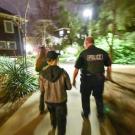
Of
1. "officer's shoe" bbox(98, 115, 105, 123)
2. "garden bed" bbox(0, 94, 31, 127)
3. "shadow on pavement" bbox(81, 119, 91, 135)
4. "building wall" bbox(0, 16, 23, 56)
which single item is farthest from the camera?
"building wall" bbox(0, 16, 23, 56)

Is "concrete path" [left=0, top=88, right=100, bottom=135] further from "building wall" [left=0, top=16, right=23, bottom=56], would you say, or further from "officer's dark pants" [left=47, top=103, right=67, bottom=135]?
"building wall" [left=0, top=16, right=23, bottom=56]

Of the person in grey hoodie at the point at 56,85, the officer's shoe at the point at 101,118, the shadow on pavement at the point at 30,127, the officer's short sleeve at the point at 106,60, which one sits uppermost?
the officer's short sleeve at the point at 106,60

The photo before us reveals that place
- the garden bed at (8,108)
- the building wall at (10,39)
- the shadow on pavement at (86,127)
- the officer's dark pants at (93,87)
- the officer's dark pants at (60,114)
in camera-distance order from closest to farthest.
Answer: the officer's dark pants at (60,114) < the shadow on pavement at (86,127) < the officer's dark pants at (93,87) < the garden bed at (8,108) < the building wall at (10,39)

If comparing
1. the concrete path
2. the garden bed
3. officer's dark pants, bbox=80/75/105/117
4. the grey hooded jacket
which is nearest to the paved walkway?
the concrete path

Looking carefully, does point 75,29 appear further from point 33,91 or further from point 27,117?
point 27,117

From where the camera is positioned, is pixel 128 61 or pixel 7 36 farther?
pixel 7 36

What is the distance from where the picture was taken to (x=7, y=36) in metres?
35.4

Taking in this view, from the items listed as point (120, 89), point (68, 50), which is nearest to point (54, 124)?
point (120, 89)

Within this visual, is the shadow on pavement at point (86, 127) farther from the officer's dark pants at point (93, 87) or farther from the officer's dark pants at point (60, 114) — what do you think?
the officer's dark pants at point (60, 114)

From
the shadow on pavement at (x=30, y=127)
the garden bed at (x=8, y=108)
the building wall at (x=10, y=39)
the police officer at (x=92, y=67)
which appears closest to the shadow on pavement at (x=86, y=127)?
the police officer at (x=92, y=67)

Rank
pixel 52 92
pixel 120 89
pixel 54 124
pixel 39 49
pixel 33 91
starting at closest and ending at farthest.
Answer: pixel 52 92, pixel 54 124, pixel 39 49, pixel 120 89, pixel 33 91

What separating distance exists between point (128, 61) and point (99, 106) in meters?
16.0

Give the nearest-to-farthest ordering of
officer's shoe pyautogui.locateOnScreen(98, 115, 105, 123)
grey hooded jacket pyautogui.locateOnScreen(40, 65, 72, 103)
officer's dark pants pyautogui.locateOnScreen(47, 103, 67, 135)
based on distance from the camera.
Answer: grey hooded jacket pyautogui.locateOnScreen(40, 65, 72, 103)
officer's dark pants pyautogui.locateOnScreen(47, 103, 67, 135)
officer's shoe pyautogui.locateOnScreen(98, 115, 105, 123)

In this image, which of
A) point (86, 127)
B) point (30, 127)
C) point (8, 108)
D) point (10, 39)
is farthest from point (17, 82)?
point (10, 39)
